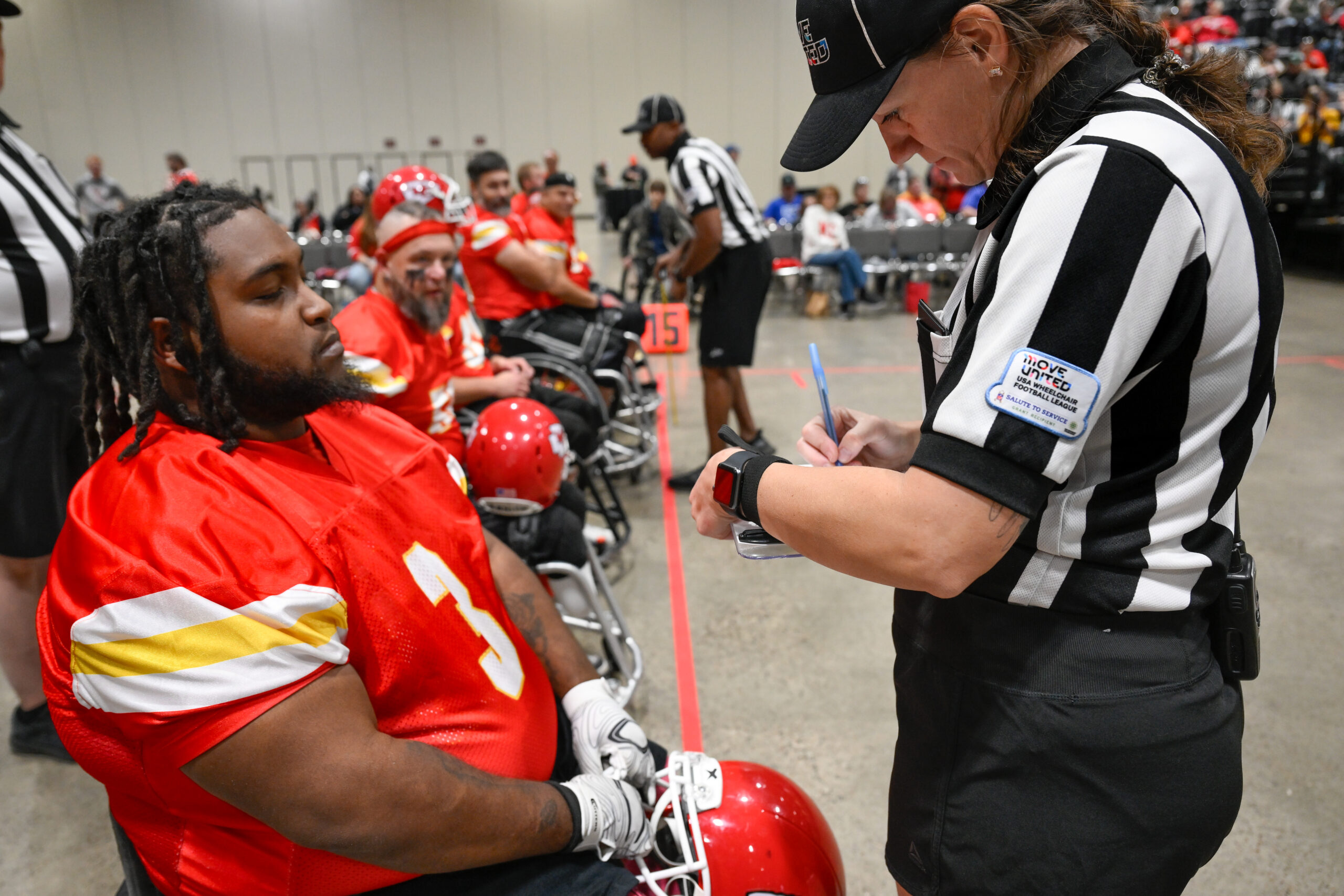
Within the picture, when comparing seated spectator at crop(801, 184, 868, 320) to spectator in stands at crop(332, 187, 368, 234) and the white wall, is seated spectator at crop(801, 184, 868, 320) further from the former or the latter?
the white wall

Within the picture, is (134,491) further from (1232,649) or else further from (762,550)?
(1232,649)

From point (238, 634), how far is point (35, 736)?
2193 mm

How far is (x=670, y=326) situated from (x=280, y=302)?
3425 mm

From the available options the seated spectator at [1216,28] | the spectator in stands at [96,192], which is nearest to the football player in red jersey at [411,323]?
the spectator in stands at [96,192]

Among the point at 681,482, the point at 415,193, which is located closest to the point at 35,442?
the point at 415,193

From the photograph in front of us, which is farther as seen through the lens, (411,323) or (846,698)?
(411,323)

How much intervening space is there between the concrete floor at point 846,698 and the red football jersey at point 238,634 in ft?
3.21

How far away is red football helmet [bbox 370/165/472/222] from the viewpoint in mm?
2920

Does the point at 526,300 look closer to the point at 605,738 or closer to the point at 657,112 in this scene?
the point at 657,112

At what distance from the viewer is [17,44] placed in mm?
17312

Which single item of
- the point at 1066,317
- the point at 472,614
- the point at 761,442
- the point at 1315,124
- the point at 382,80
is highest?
the point at 382,80

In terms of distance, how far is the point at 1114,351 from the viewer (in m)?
0.71

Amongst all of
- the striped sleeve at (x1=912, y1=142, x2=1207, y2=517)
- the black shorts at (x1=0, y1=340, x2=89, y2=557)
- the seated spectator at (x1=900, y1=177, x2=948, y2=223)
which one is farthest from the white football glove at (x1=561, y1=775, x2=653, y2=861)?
the seated spectator at (x1=900, y1=177, x2=948, y2=223)

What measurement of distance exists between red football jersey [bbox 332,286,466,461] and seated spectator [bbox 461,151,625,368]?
126 centimetres
